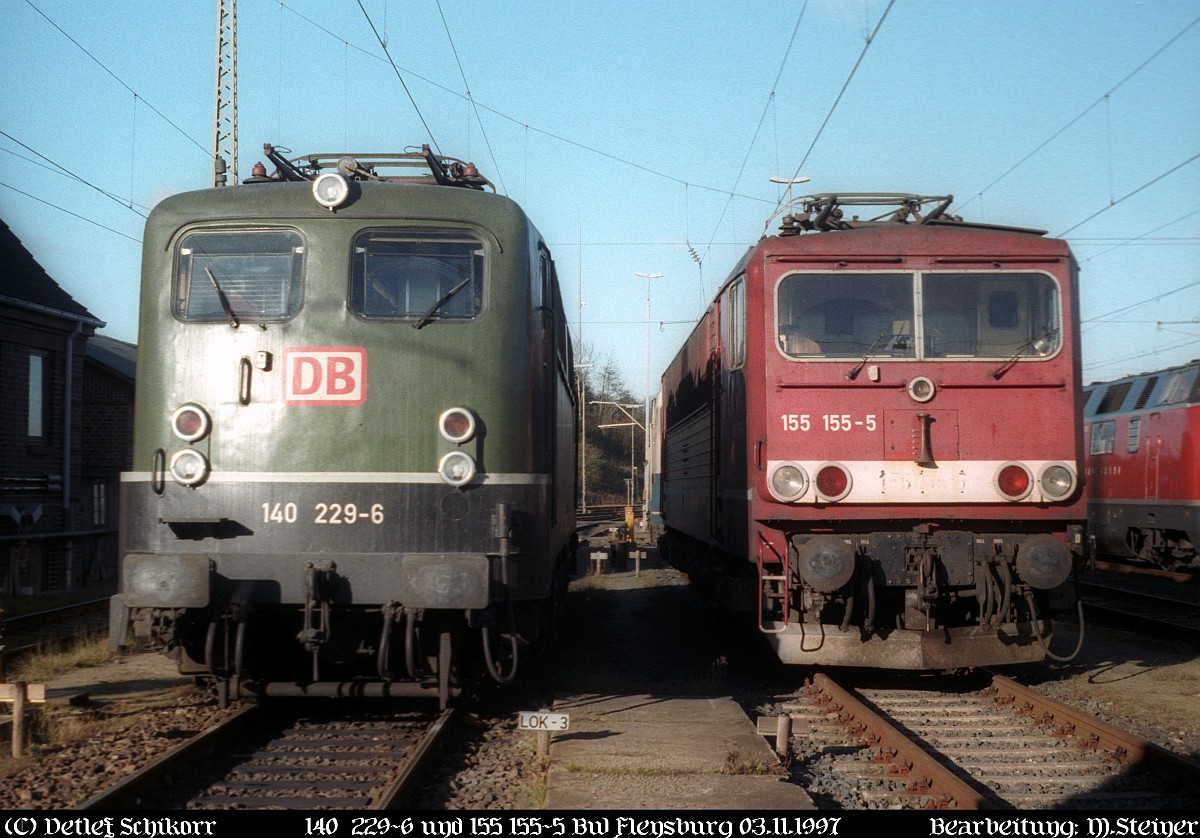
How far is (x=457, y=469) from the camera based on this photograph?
6.37 metres

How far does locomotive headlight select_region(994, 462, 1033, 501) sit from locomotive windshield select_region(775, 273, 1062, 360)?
0.89 metres

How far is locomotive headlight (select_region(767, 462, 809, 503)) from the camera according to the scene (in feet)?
25.8

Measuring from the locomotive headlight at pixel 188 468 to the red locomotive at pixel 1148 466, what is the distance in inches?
576

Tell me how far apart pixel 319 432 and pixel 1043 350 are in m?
5.38

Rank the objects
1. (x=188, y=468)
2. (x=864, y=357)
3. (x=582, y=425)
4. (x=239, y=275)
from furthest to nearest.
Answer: (x=582, y=425), (x=864, y=357), (x=239, y=275), (x=188, y=468)

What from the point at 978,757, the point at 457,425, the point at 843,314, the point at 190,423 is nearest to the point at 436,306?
the point at 457,425

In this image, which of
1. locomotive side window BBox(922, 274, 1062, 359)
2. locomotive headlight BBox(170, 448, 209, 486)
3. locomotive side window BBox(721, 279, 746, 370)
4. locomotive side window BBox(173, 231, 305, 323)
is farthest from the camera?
locomotive side window BBox(721, 279, 746, 370)

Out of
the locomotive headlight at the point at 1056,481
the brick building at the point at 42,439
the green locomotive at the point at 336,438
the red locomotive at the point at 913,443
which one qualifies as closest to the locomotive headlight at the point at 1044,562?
the red locomotive at the point at 913,443

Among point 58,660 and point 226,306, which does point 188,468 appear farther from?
point 58,660

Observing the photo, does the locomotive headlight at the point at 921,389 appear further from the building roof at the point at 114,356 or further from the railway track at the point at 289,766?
the building roof at the point at 114,356

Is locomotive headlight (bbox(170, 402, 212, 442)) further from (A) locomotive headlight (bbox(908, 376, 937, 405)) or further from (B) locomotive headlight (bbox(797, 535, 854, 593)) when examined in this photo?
(A) locomotive headlight (bbox(908, 376, 937, 405))

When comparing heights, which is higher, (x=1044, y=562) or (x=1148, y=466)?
(x=1148, y=466)

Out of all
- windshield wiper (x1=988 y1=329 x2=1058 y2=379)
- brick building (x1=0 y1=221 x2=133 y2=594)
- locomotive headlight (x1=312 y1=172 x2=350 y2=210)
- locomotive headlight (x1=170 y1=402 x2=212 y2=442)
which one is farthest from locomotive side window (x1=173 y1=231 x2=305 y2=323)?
brick building (x1=0 y1=221 x2=133 y2=594)

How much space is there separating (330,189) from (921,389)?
4456 mm
